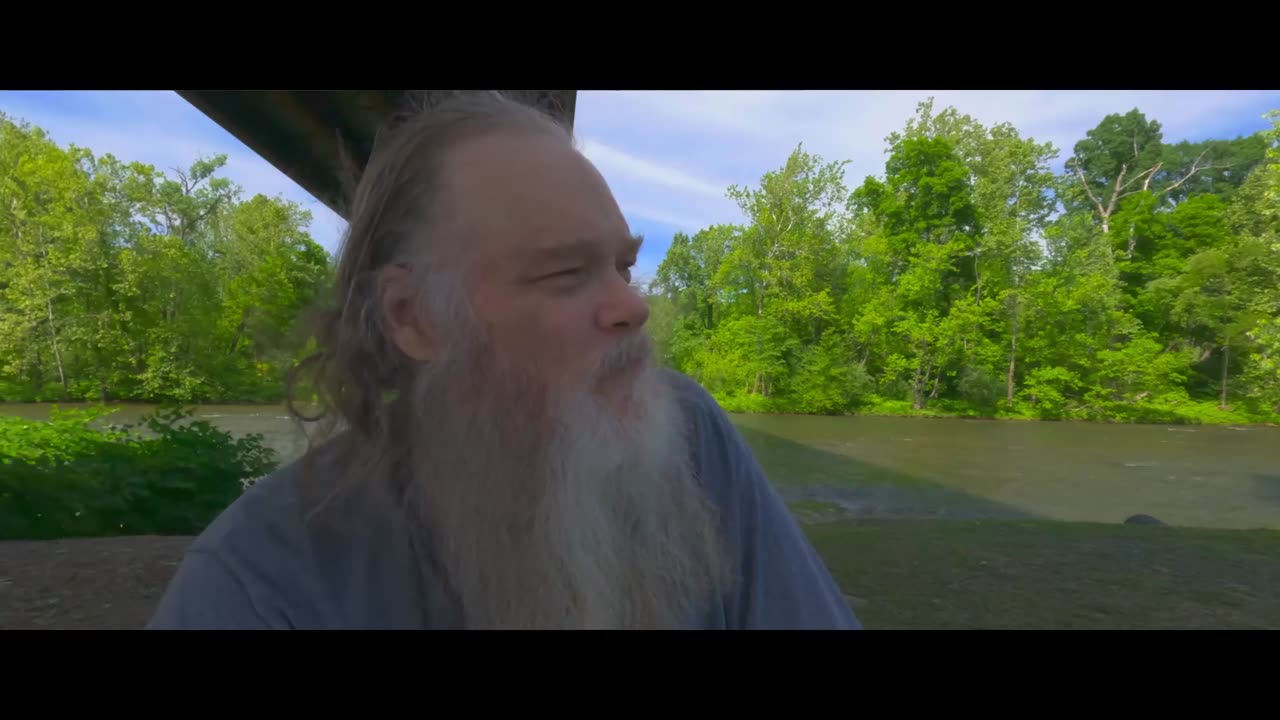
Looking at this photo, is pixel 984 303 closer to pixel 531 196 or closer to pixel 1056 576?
pixel 1056 576

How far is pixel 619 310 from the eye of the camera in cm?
112

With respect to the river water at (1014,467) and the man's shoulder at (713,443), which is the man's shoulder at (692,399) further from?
the river water at (1014,467)

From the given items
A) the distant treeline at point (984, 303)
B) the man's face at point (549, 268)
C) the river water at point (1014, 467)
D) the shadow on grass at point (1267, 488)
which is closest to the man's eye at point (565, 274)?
the man's face at point (549, 268)

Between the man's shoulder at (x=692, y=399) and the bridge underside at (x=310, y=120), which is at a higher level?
the bridge underside at (x=310, y=120)

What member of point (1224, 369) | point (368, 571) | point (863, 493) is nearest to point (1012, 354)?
point (1224, 369)

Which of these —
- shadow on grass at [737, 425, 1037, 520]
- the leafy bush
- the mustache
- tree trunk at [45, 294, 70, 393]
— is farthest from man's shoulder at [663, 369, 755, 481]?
tree trunk at [45, 294, 70, 393]

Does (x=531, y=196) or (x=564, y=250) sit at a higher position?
(x=531, y=196)

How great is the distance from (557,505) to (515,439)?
15 cm

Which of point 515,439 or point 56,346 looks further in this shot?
point 56,346

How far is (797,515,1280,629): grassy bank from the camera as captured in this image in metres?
4.08

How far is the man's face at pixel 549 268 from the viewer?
1.11 metres

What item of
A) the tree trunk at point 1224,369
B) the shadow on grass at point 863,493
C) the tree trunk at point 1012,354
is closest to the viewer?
the shadow on grass at point 863,493
